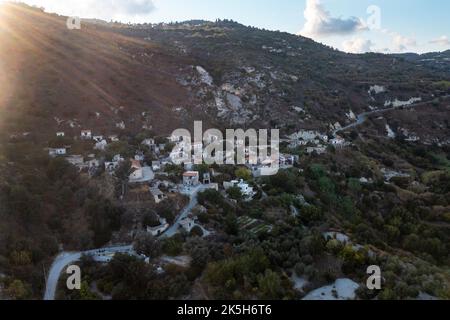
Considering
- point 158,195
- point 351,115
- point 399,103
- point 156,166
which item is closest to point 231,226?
point 158,195

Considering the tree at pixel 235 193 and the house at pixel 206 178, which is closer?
the tree at pixel 235 193

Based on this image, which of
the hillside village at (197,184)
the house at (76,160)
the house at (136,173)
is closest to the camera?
the hillside village at (197,184)

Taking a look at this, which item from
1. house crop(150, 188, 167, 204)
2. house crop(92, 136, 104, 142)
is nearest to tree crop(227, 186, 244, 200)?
house crop(150, 188, 167, 204)

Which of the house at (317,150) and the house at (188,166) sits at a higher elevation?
the house at (317,150)

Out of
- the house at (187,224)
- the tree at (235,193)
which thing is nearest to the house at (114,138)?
the tree at (235,193)

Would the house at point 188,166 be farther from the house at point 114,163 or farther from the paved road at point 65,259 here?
the paved road at point 65,259

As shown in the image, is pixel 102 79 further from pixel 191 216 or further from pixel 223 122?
pixel 191 216

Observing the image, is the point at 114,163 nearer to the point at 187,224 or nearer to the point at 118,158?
the point at 118,158

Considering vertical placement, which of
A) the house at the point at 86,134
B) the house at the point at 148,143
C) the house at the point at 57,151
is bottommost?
the house at the point at 57,151
